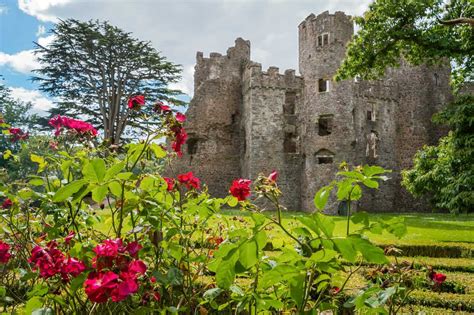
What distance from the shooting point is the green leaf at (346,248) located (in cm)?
152

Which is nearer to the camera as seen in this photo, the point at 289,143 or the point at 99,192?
the point at 99,192

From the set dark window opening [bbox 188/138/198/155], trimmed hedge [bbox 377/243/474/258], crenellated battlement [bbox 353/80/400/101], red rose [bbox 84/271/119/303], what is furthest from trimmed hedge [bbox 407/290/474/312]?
dark window opening [bbox 188/138/198/155]

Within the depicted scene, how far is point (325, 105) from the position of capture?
22.5 meters

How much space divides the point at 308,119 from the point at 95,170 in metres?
21.8

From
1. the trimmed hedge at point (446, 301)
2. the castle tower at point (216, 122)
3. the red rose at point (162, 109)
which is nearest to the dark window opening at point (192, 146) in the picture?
the castle tower at point (216, 122)

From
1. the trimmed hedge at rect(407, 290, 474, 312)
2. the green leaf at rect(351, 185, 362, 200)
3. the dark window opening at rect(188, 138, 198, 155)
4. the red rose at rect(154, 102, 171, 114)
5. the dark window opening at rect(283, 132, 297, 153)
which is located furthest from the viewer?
the dark window opening at rect(188, 138, 198, 155)

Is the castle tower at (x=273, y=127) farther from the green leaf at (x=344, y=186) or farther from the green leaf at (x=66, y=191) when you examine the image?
the green leaf at (x=66, y=191)

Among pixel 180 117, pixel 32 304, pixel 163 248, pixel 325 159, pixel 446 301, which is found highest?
pixel 325 159

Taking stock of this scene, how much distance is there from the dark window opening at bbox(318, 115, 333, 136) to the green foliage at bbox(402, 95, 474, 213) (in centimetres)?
1203

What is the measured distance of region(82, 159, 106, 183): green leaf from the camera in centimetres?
173

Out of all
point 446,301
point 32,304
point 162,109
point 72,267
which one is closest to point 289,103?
point 446,301

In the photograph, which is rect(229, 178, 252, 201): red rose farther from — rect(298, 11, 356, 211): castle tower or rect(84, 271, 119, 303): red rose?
rect(298, 11, 356, 211): castle tower

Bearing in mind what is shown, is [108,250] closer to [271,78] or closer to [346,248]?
[346,248]

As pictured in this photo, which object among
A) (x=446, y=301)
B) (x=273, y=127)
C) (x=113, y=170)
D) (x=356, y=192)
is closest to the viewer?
(x=113, y=170)
